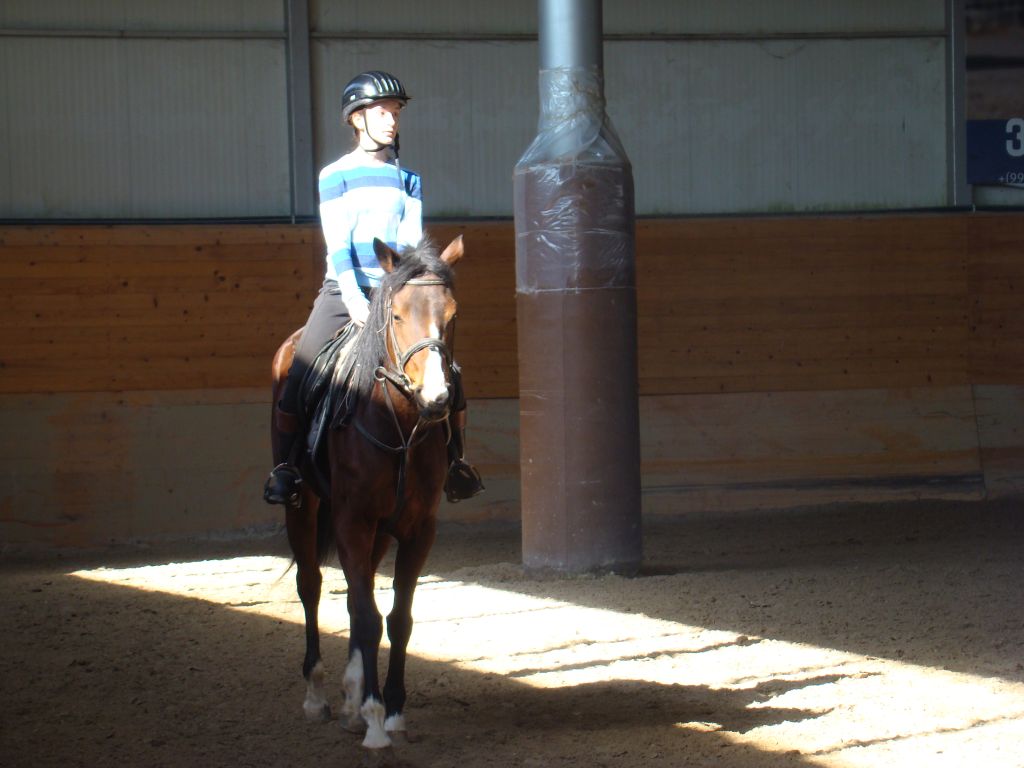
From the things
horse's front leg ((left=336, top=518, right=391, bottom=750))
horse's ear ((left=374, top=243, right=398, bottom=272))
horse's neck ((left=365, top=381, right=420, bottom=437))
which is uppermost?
horse's ear ((left=374, top=243, right=398, bottom=272))

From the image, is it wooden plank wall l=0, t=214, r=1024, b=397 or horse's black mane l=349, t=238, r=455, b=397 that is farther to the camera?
wooden plank wall l=0, t=214, r=1024, b=397

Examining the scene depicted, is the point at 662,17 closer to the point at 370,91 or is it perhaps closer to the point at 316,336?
the point at 370,91

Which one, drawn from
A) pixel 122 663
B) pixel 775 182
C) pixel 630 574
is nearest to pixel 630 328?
pixel 630 574

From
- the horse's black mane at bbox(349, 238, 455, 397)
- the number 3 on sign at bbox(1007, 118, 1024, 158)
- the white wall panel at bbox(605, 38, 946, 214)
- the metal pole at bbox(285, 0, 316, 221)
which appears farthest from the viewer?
the number 3 on sign at bbox(1007, 118, 1024, 158)

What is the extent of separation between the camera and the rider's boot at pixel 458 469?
518 centimetres

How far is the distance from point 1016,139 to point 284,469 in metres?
9.27

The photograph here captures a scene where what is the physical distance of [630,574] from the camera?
8086mm

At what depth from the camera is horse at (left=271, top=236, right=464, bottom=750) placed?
4527 mm

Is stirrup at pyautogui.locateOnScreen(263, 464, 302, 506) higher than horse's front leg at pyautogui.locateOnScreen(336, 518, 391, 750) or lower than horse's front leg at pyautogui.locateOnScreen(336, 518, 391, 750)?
higher

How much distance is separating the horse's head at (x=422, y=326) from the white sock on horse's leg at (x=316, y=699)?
57.7 inches

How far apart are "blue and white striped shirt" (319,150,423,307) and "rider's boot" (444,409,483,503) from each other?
65 cm

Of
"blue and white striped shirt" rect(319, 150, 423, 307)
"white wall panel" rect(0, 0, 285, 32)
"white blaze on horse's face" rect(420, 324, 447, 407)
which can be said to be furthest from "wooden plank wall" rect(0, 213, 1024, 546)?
"white blaze on horse's face" rect(420, 324, 447, 407)

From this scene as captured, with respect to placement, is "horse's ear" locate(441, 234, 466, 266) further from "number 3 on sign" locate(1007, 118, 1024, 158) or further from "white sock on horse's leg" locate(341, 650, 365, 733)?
"number 3 on sign" locate(1007, 118, 1024, 158)

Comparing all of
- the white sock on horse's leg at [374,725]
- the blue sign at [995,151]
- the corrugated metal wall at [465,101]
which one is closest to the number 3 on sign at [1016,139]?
the blue sign at [995,151]
